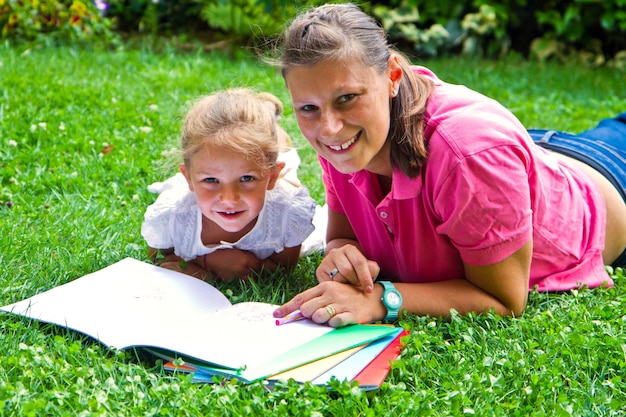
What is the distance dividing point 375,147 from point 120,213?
1662 mm

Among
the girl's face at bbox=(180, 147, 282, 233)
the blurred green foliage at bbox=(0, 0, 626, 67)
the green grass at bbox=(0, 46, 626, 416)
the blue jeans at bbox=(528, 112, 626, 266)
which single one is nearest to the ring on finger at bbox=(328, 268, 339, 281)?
the green grass at bbox=(0, 46, 626, 416)

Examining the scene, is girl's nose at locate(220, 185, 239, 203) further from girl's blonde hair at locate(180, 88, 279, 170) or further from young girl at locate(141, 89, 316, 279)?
girl's blonde hair at locate(180, 88, 279, 170)

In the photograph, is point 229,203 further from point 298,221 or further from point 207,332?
point 207,332

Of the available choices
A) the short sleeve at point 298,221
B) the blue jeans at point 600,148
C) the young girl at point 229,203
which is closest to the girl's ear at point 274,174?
the young girl at point 229,203

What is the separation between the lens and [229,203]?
310 cm

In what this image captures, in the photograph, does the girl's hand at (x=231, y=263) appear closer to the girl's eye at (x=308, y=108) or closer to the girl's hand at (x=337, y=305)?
the girl's hand at (x=337, y=305)

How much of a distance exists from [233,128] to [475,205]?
1037 millimetres

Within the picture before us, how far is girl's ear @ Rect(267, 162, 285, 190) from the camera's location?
324cm

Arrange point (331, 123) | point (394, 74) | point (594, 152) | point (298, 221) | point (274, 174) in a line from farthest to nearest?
point (594, 152), point (298, 221), point (274, 174), point (394, 74), point (331, 123)

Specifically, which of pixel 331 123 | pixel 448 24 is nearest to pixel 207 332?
pixel 331 123

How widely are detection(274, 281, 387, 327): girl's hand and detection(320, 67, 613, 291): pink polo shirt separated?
273 mm

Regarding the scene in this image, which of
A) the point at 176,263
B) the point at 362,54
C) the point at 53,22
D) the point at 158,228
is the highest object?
the point at 362,54

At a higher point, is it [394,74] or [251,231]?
[394,74]

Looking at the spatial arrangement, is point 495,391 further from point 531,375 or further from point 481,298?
point 481,298
